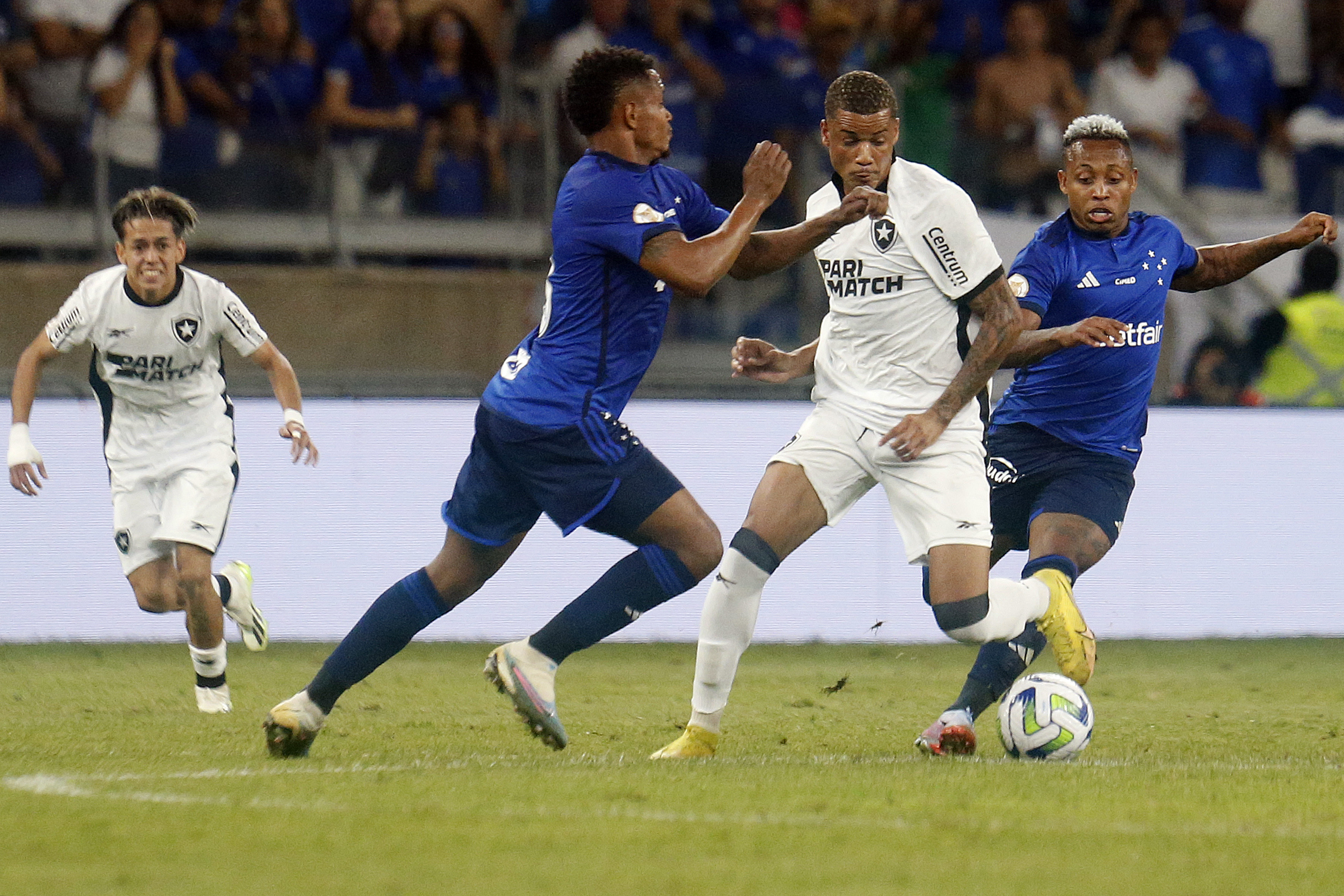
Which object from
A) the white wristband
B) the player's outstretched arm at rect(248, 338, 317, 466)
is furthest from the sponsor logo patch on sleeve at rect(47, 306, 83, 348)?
the player's outstretched arm at rect(248, 338, 317, 466)

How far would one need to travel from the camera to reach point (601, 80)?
5320 millimetres

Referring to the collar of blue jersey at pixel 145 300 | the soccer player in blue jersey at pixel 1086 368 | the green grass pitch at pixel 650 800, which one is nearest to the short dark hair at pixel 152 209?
the collar of blue jersey at pixel 145 300

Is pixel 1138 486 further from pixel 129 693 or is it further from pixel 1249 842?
pixel 1249 842

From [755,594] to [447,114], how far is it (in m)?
6.42

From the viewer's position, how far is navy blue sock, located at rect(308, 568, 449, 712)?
5.51m

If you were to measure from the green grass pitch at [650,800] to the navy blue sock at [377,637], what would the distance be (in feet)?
0.75

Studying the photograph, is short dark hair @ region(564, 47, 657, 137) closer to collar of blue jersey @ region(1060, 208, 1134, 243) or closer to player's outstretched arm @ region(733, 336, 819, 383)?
player's outstretched arm @ region(733, 336, 819, 383)

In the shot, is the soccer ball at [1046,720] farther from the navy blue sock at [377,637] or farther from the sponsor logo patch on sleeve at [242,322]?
the sponsor logo patch on sleeve at [242,322]

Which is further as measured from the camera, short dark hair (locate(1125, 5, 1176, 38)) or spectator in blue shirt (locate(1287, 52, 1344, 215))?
short dark hair (locate(1125, 5, 1176, 38))

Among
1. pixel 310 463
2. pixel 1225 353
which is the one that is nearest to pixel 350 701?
pixel 310 463

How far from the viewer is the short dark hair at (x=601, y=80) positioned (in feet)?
17.4

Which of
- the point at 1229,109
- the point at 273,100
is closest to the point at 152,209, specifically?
the point at 273,100

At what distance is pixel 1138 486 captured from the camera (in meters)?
10.0

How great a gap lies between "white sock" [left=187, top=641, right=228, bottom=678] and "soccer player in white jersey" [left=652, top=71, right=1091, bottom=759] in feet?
7.48
